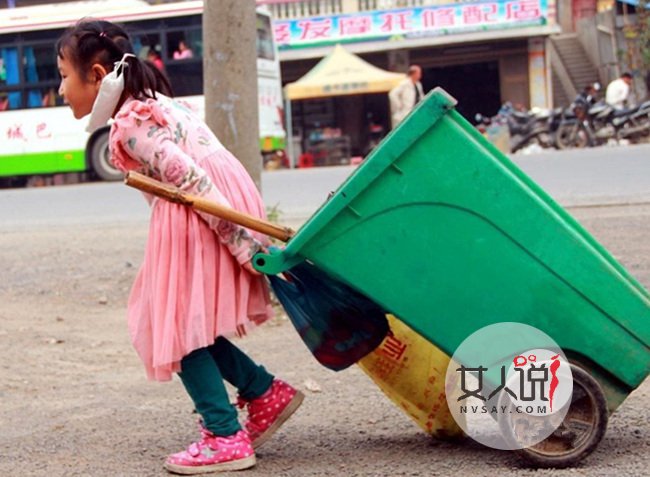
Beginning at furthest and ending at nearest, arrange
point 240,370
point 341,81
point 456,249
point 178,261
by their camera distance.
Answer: point 341,81 → point 240,370 → point 178,261 → point 456,249

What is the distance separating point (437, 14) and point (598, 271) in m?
25.0

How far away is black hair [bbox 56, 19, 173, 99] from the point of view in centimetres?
358

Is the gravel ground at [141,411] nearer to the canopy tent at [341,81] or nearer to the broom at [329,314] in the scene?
the broom at [329,314]

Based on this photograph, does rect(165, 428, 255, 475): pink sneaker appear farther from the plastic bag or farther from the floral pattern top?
the floral pattern top

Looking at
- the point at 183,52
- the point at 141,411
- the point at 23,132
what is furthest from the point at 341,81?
the point at 141,411

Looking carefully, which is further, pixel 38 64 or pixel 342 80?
pixel 342 80

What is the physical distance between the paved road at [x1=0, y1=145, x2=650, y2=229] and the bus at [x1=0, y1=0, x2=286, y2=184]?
11.1 ft

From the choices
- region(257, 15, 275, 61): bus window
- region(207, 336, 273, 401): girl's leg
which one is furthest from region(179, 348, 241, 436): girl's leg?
region(257, 15, 275, 61): bus window

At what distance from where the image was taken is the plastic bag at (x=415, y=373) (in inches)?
144

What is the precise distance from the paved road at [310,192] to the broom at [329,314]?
561 cm

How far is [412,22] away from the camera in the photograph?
2783 centimetres

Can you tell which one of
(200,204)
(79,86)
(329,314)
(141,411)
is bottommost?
(141,411)

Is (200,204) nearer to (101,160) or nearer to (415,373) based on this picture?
(415,373)

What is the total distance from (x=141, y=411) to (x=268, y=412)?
3.14 ft
